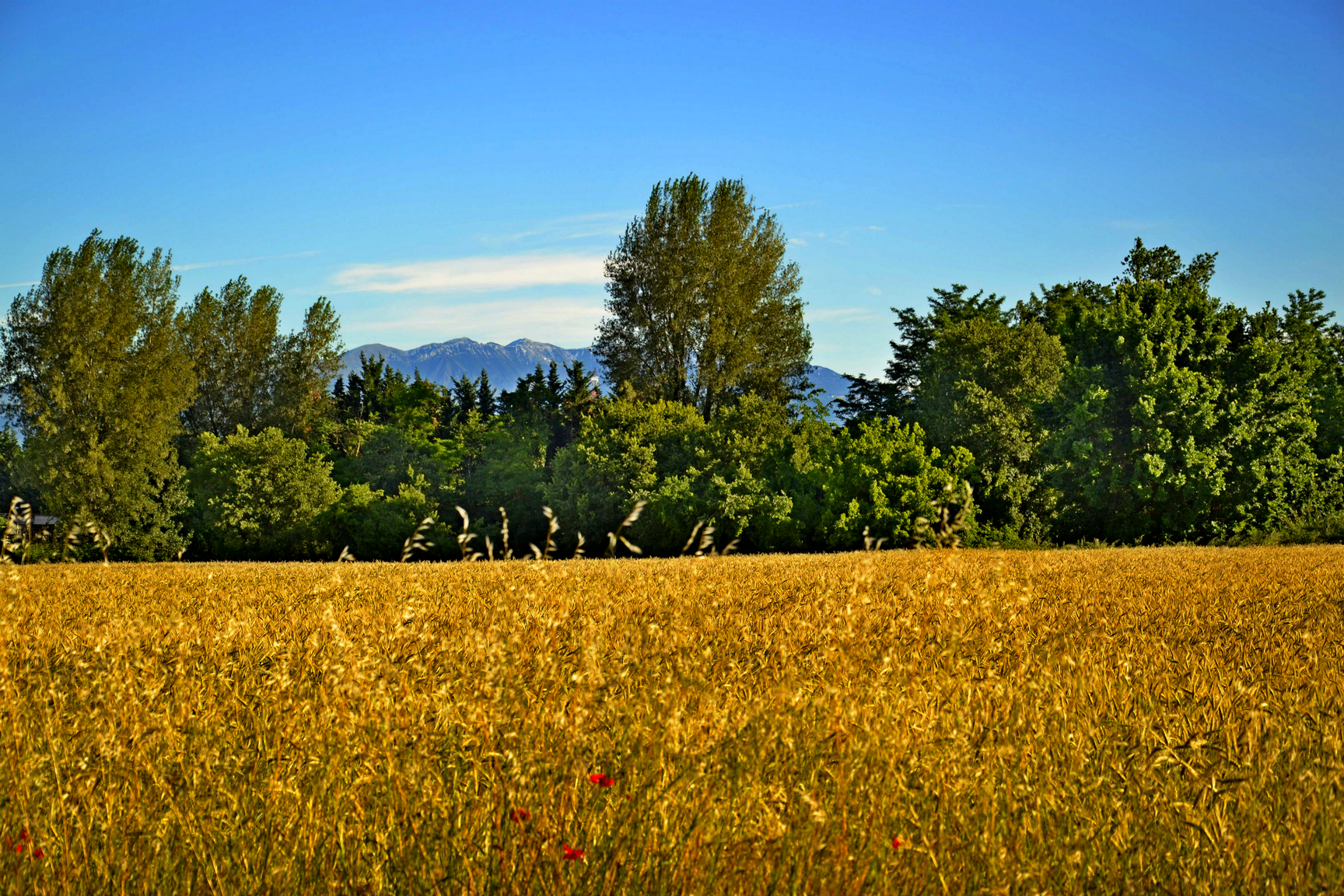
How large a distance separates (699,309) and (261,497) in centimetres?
2251

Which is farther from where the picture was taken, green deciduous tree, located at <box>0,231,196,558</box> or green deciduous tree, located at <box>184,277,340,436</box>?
green deciduous tree, located at <box>184,277,340,436</box>

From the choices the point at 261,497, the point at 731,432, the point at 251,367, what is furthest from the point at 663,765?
the point at 251,367

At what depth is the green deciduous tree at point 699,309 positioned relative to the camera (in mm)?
44062

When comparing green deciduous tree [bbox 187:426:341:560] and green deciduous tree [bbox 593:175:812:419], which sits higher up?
green deciduous tree [bbox 593:175:812:419]

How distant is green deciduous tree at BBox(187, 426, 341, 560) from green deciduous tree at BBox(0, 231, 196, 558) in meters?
1.29

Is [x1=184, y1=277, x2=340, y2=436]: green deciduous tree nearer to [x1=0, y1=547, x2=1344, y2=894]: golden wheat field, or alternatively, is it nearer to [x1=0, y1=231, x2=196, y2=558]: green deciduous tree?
[x1=0, y1=231, x2=196, y2=558]: green deciduous tree

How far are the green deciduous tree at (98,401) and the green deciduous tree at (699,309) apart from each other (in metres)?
20.9

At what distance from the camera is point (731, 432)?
37781 mm

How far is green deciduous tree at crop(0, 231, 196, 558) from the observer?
3638cm

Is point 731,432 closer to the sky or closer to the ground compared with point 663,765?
closer to the sky

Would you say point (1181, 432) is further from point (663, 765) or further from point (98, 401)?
point (98, 401)

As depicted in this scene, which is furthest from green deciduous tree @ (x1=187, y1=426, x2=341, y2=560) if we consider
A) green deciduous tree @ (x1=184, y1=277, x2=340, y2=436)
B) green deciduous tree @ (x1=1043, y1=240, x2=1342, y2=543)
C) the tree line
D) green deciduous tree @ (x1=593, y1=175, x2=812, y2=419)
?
green deciduous tree @ (x1=1043, y1=240, x2=1342, y2=543)

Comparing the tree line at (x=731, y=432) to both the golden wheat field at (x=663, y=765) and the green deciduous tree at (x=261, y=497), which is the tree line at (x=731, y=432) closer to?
the green deciduous tree at (x=261, y=497)

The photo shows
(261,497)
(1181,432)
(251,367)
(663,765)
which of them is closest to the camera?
(663,765)
